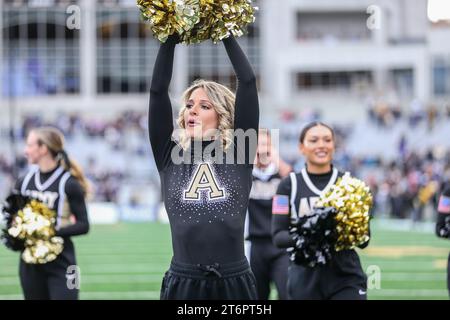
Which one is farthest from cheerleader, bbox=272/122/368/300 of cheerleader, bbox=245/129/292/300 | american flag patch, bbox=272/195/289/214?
cheerleader, bbox=245/129/292/300

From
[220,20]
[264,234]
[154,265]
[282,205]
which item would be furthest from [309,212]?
[154,265]

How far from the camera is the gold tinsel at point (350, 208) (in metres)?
4.88

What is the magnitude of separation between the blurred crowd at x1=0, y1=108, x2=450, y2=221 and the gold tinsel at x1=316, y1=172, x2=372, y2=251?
1496 centimetres

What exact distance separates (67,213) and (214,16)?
9.77ft

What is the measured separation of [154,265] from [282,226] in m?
6.57

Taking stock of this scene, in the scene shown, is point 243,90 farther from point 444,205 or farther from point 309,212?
point 444,205

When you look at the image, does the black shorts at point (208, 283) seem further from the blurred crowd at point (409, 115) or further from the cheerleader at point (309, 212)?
the blurred crowd at point (409, 115)

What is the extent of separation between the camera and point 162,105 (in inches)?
139

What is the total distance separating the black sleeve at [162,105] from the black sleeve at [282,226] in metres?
1.59

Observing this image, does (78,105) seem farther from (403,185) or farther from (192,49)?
(403,185)

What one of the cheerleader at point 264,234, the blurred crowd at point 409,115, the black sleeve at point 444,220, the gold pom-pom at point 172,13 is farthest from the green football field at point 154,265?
the blurred crowd at point 409,115
